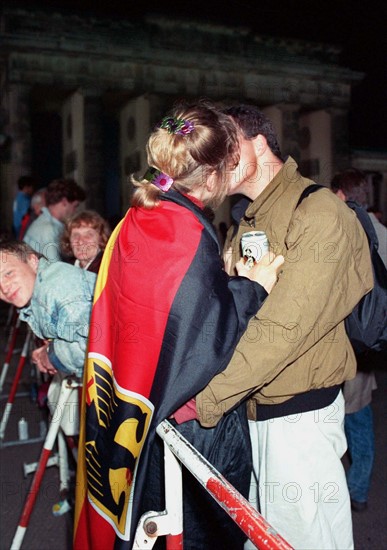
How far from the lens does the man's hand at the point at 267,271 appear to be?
198cm

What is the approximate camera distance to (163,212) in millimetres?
1875

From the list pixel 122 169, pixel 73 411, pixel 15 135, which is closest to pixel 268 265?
pixel 73 411

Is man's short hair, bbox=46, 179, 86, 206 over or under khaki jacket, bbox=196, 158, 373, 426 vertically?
over

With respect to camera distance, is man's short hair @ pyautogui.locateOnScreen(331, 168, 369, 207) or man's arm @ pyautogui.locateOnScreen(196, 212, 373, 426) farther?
man's short hair @ pyautogui.locateOnScreen(331, 168, 369, 207)

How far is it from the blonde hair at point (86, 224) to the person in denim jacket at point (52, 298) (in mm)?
1509

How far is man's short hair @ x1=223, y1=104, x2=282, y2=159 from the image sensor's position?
216cm

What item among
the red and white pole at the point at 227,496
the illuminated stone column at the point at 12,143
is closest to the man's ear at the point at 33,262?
the red and white pole at the point at 227,496

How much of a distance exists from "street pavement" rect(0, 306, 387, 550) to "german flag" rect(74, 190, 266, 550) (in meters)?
2.05

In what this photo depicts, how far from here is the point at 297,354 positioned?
77.1 inches

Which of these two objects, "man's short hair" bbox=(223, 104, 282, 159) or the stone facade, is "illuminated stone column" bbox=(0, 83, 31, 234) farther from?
"man's short hair" bbox=(223, 104, 282, 159)

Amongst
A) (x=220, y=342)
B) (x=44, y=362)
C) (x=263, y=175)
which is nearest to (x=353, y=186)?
(x=263, y=175)

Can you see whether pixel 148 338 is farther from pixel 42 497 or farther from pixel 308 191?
pixel 42 497

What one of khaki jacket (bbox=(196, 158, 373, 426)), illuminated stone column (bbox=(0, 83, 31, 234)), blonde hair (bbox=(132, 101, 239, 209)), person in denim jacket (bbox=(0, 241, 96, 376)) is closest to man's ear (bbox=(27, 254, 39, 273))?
person in denim jacket (bbox=(0, 241, 96, 376))

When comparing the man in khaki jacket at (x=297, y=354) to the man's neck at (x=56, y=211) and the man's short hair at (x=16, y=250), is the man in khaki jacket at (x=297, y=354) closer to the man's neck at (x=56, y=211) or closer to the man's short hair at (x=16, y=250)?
the man's short hair at (x=16, y=250)
